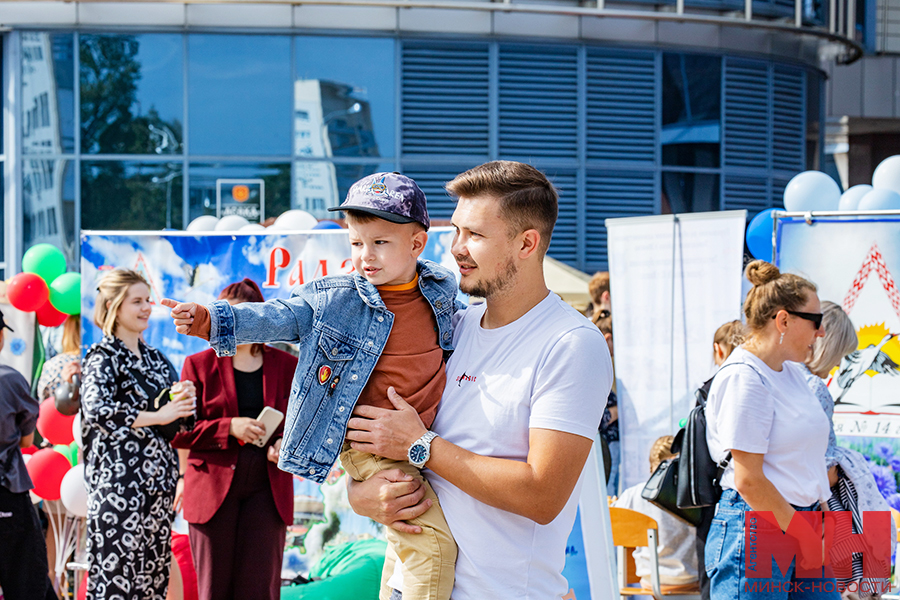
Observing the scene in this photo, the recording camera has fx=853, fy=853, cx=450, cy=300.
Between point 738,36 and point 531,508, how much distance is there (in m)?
11.0

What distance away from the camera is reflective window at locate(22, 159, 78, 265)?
33.5 feet

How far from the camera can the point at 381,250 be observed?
210 cm

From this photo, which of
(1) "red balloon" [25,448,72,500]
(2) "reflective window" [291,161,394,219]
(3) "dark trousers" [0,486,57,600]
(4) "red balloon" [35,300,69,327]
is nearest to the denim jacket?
(3) "dark trousers" [0,486,57,600]

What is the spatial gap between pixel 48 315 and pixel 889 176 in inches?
232

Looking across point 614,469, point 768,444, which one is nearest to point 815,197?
point 614,469

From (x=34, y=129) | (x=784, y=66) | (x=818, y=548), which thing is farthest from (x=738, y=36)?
(x=818, y=548)

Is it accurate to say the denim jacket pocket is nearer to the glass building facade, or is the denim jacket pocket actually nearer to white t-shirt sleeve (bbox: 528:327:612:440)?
white t-shirt sleeve (bbox: 528:327:612:440)

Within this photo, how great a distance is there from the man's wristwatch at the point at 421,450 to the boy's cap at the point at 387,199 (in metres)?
0.54

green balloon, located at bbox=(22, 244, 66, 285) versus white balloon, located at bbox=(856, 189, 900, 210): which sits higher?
white balloon, located at bbox=(856, 189, 900, 210)

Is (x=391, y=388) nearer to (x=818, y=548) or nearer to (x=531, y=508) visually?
(x=531, y=508)

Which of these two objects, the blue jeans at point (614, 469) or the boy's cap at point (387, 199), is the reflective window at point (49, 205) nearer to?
the blue jeans at point (614, 469)

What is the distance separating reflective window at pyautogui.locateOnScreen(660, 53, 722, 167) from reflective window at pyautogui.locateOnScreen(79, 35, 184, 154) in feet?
20.1

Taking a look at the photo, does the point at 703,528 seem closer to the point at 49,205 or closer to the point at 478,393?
the point at 478,393

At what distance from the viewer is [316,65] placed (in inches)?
408
